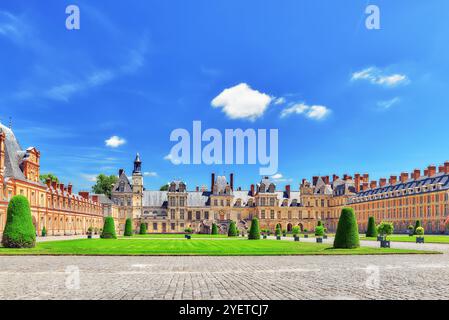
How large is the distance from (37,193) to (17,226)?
33136 millimetres

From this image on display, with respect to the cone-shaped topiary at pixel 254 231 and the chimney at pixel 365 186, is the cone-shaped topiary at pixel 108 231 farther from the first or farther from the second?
the chimney at pixel 365 186

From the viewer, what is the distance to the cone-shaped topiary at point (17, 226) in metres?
28.6

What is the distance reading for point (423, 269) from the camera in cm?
1714

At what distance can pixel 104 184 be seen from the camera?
106m

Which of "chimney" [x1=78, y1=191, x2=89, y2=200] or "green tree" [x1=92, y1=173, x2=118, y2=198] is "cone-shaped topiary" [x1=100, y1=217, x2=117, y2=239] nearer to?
"chimney" [x1=78, y1=191, x2=89, y2=200]

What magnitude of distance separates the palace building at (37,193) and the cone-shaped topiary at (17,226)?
20.2 m

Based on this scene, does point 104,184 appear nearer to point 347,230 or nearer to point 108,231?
point 108,231

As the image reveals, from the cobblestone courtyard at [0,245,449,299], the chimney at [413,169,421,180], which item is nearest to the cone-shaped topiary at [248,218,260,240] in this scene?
the cobblestone courtyard at [0,245,449,299]

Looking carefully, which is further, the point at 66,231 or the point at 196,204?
the point at 196,204

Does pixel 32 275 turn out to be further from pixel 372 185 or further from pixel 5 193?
pixel 372 185

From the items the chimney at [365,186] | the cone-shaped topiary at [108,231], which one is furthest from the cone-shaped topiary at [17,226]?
the chimney at [365,186]
